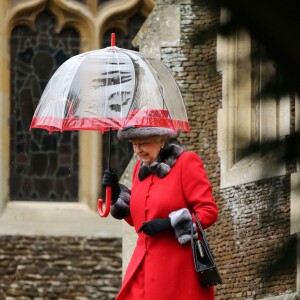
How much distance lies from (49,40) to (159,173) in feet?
22.3

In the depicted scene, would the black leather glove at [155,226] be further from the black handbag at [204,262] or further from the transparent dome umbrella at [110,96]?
A: the transparent dome umbrella at [110,96]

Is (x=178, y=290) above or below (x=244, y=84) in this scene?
below

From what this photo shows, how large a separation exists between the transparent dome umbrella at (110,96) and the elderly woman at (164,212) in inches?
5.9

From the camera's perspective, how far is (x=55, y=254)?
38.4 feet

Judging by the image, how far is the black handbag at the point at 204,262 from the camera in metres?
5.49

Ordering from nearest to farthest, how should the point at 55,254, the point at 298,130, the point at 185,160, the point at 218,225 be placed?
the point at 298,130 < the point at 185,160 < the point at 218,225 < the point at 55,254

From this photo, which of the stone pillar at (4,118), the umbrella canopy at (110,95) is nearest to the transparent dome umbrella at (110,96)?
the umbrella canopy at (110,95)

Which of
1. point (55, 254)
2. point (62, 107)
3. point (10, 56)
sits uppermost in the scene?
point (10, 56)

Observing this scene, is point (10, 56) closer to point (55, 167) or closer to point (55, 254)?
point (55, 167)

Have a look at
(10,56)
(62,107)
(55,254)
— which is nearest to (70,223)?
(55,254)

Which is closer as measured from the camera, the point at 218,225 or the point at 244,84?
the point at 244,84

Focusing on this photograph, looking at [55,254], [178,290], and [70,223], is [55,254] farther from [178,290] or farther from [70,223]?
[178,290]

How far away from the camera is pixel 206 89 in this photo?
1038 cm

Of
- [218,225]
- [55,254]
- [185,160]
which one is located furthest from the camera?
[55,254]
